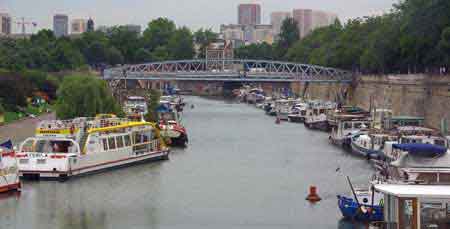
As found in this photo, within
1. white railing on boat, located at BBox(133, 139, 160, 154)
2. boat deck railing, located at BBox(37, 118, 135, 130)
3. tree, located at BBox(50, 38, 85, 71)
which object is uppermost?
tree, located at BBox(50, 38, 85, 71)

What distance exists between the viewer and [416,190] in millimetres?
26422

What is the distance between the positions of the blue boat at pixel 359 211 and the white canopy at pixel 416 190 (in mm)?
8814

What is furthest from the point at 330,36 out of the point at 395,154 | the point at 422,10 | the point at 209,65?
the point at 395,154

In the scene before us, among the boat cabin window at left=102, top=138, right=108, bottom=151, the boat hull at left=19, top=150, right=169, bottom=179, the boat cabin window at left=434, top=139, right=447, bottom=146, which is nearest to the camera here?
the boat hull at left=19, top=150, right=169, bottom=179

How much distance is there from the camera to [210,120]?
307ft

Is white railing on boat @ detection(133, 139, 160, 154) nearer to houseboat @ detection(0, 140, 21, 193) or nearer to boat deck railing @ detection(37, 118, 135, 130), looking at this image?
boat deck railing @ detection(37, 118, 135, 130)

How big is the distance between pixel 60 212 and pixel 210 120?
178 feet

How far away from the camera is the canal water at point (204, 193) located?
37812mm

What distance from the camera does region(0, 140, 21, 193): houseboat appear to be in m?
42.2

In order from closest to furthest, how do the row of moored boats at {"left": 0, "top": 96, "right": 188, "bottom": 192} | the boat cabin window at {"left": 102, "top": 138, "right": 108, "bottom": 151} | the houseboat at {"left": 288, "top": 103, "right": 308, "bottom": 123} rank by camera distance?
the row of moored boats at {"left": 0, "top": 96, "right": 188, "bottom": 192} < the boat cabin window at {"left": 102, "top": 138, "right": 108, "bottom": 151} < the houseboat at {"left": 288, "top": 103, "right": 308, "bottom": 123}

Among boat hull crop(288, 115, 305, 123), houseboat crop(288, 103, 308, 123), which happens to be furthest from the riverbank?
boat hull crop(288, 115, 305, 123)

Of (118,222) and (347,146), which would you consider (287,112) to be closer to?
(347,146)

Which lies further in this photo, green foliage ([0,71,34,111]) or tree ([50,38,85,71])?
tree ([50,38,85,71])

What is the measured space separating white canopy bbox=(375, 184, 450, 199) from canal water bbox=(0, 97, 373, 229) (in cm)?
949
